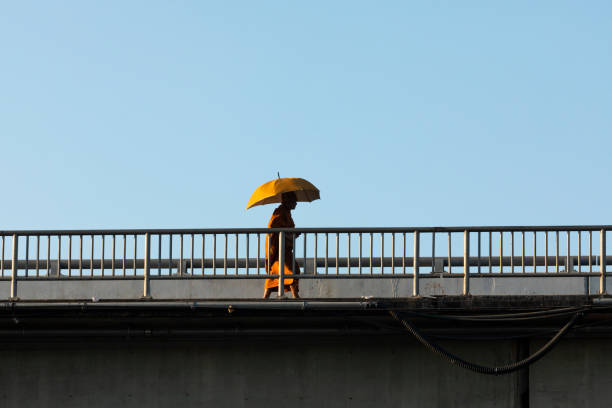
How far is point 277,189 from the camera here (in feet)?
48.0

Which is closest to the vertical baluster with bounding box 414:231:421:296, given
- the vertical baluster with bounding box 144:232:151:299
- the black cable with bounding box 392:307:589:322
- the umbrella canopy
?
the black cable with bounding box 392:307:589:322

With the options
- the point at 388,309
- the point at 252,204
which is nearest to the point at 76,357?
the point at 252,204

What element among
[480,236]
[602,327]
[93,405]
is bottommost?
[93,405]

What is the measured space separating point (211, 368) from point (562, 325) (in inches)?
186

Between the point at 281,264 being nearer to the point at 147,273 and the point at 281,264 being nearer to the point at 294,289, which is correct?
the point at 294,289

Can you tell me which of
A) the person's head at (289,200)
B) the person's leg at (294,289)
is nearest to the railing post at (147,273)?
the person's leg at (294,289)

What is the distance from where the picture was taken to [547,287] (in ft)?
50.0

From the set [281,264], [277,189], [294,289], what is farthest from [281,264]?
[277,189]

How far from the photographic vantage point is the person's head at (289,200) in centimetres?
1479

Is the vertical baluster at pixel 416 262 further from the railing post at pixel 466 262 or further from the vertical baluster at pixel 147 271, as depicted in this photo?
the vertical baluster at pixel 147 271

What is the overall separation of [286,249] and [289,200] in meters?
0.98

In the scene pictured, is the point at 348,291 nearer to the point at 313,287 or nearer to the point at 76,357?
the point at 313,287

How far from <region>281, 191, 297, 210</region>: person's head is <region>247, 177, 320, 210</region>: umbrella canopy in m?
0.06

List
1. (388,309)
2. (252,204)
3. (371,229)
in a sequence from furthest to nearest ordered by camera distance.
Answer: (252,204), (371,229), (388,309)
